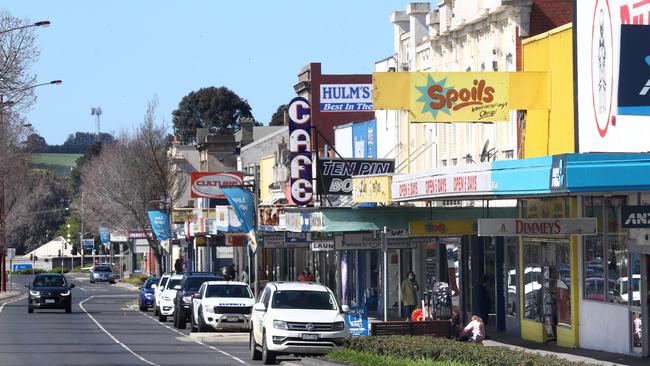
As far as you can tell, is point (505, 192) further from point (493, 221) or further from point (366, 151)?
point (366, 151)

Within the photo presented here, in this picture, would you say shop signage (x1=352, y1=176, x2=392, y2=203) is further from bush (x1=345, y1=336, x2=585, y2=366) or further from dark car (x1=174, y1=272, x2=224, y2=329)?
bush (x1=345, y1=336, x2=585, y2=366)

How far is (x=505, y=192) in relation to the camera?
27625mm

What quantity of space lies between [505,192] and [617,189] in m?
3.78

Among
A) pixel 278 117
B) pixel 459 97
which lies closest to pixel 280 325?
pixel 459 97

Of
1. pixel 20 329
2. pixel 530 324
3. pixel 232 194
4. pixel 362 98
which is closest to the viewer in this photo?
pixel 530 324

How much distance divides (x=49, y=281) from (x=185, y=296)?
14.3 meters

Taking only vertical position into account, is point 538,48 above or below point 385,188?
above

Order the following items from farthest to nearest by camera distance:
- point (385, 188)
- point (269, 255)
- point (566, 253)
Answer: point (269, 255) < point (385, 188) < point (566, 253)

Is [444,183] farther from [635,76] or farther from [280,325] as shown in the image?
[635,76]

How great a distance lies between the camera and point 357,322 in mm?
31703

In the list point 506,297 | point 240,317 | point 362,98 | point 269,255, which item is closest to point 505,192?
point 506,297

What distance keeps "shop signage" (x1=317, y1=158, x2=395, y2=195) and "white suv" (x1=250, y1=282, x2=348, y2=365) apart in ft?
52.2

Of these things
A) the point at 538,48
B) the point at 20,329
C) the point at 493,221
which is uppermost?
the point at 538,48

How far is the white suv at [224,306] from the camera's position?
135 ft
